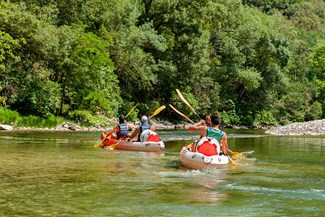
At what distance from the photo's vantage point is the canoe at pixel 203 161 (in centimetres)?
1423

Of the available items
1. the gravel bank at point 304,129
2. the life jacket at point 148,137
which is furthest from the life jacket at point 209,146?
the gravel bank at point 304,129

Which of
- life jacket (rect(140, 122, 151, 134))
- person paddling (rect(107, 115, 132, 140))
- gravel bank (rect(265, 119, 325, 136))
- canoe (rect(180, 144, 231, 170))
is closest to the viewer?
canoe (rect(180, 144, 231, 170))

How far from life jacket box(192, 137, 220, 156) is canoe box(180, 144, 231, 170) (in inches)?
7.8

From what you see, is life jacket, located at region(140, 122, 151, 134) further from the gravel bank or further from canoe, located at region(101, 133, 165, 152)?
the gravel bank

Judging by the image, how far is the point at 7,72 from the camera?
36.0 meters

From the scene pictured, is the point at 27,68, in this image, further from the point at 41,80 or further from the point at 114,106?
the point at 114,106

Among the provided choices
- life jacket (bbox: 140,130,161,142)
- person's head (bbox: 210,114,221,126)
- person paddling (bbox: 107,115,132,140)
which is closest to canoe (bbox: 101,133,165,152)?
life jacket (bbox: 140,130,161,142)

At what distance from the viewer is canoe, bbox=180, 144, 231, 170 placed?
1423cm

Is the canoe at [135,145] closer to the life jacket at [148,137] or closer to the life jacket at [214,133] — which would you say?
the life jacket at [148,137]

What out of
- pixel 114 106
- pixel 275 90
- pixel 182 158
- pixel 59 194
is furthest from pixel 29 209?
pixel 275 90

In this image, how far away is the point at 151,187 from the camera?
36.3 ft

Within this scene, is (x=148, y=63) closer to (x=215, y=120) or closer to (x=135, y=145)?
(x=135, y=145)

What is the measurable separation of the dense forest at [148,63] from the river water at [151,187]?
57.8ft

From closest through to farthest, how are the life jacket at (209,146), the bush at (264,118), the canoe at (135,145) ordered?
the life jacket at (209,146) → the canoe at (135,145) → the bush at (264,118)
